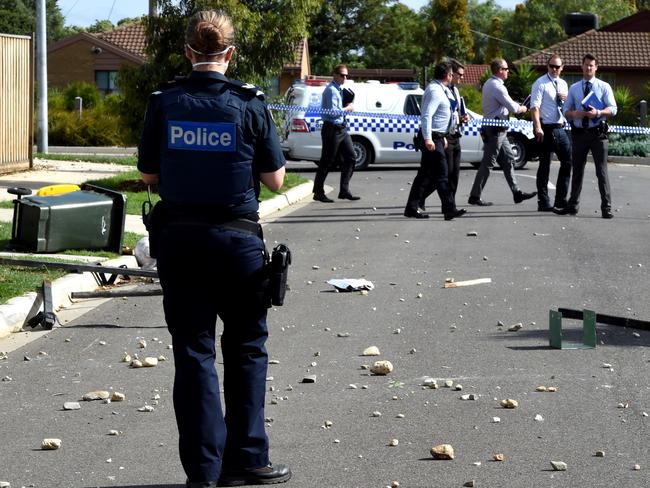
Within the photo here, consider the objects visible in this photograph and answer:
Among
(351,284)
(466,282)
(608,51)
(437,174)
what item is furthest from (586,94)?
(608,51)

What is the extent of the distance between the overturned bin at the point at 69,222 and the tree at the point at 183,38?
7029mm

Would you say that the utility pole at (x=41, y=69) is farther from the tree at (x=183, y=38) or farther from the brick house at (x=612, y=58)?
the brick house at (x=612, y=58)

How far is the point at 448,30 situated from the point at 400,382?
73.7 m

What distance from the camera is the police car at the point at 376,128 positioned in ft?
79.8

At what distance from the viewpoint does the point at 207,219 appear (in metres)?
4.82

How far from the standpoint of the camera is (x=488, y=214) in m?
16.2

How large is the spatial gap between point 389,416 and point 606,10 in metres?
94.7

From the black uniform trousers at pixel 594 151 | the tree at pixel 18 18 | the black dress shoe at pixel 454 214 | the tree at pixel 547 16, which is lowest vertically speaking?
the black dress shoe at pixel 454 214

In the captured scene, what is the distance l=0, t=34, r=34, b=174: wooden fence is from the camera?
66.3 ft

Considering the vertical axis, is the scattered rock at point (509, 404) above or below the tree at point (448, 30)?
below

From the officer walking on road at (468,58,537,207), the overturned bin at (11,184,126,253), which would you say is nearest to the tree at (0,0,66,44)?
the officer walking on road at (468,58,537,207)

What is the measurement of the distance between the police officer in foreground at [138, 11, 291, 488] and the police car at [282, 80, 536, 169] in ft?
62.4

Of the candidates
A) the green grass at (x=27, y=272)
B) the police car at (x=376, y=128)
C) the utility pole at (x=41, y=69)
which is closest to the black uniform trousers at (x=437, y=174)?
the green grass at (x=27, y=272)

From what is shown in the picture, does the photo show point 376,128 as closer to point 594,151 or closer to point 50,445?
point 594,151
